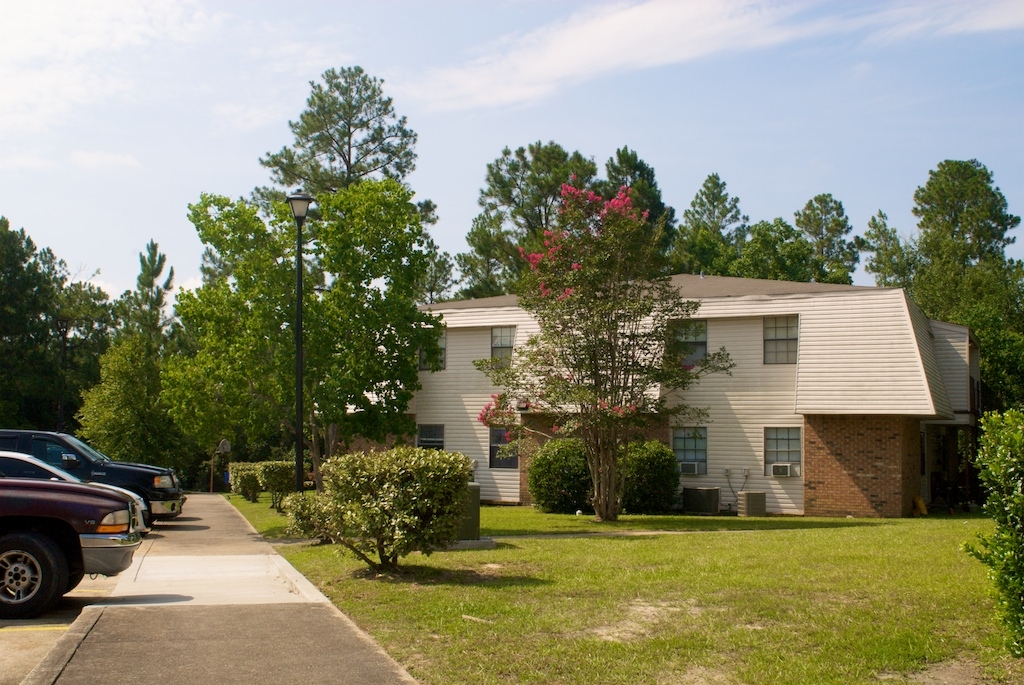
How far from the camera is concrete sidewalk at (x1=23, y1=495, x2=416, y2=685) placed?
7.37 metres

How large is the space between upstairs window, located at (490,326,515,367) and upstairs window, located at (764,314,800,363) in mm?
7701

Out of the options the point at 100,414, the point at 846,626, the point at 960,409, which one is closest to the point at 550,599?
the point at 846,626

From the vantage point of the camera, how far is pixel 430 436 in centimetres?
3284

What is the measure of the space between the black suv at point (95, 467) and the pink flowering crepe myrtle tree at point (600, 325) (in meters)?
7.21

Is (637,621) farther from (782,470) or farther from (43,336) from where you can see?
(43,336)

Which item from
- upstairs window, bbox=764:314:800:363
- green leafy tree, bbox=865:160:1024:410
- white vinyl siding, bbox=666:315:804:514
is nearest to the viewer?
white vinyl siding, bbox=666:315:804:514

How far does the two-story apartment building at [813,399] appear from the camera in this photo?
25453mm

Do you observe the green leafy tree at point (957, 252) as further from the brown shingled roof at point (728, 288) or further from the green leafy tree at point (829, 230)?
the brown shingled roof at point (728, 288)

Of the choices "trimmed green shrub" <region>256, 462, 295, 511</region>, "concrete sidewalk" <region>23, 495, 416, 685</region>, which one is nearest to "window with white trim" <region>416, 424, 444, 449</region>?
"trimmed green shrub" <region>256, 462, 295, 511</region>

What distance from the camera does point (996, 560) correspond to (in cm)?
721

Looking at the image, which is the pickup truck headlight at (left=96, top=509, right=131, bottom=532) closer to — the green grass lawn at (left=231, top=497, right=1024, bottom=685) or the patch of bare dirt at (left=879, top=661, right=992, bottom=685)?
the green grass lawn at (left=231, top=497, right=1024, bottom=685)

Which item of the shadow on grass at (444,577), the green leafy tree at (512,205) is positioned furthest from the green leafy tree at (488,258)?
the shadow on grass at (444,577)

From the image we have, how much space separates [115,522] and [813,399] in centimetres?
1906

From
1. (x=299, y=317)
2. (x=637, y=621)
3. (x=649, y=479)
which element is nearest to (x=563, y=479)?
(x=649, y=479)
